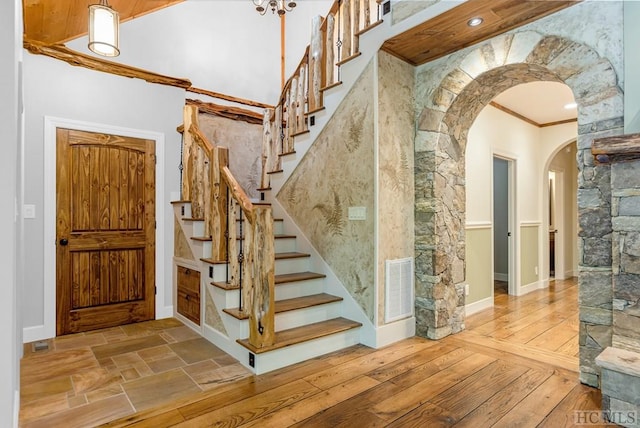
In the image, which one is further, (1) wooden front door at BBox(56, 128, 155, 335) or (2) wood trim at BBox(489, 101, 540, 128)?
(2) wood trim at BBox(489, 101, 540, 128)

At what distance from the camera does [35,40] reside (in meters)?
3.39

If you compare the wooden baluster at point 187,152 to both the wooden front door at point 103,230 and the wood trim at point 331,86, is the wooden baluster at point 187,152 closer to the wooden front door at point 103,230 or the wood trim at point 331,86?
the wooden front door at point 103,230

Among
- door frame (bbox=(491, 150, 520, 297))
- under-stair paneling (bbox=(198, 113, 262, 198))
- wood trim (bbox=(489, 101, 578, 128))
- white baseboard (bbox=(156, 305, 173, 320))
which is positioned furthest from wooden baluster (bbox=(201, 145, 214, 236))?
door frame (bbox=(491, 150, 520, 297))

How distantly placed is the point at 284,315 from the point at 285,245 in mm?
1101

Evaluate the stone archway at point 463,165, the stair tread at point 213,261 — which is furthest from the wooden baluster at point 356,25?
the stair tread at point 213,261

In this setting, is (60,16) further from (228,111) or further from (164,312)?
(164,312)

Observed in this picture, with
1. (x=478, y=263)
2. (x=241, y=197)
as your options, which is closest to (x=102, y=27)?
(x=241, y=197)

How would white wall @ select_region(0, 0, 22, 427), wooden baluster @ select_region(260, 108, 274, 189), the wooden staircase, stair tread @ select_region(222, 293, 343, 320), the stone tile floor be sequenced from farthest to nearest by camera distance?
wooden baluster @ select_region(260, 108, 274, 189) → stair tread @ select_region(222, 293, 343, 320) → the wooden staircase → the stone tile floor → white wall @ select_region(0, 0, 22, 427)

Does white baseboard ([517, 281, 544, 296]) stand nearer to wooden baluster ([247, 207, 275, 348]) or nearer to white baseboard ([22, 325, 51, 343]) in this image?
wooden baluster ([247, 207, 275, 348])

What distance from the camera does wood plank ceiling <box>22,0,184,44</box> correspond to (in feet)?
9.55

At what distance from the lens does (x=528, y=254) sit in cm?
554

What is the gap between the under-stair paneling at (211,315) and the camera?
316 cm

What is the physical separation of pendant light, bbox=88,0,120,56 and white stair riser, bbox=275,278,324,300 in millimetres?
2382

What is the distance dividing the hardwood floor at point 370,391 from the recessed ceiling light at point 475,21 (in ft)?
8.95
